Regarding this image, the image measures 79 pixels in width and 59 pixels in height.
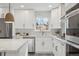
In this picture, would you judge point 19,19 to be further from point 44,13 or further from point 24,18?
point 44,13

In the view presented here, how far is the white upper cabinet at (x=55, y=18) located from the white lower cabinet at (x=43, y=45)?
0.16m

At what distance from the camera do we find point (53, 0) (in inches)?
58.5

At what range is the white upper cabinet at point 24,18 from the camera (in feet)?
5.38

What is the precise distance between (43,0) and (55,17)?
229mm

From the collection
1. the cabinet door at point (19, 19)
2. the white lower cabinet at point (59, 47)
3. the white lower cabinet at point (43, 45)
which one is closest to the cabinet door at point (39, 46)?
the white lower cabinet at point (43, 45)

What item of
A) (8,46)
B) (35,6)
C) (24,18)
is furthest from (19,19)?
(8,46)

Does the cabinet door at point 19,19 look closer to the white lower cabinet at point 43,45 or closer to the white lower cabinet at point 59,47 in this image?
the white lower cabinet at point 43,45

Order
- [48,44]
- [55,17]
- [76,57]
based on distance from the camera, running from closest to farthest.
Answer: [76,57], [55,17], [48,44]

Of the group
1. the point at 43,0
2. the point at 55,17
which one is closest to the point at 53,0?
the point at 43,0

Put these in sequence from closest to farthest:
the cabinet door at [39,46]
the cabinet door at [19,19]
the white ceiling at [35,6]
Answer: the white ceiling at [35,6] < the cabinet door at [19,19] < the cabinet door at [39,46]

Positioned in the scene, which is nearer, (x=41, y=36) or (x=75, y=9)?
(x=75, y=9)

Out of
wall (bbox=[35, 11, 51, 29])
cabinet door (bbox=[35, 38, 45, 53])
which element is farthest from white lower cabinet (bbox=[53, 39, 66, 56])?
wall (bbox=[35, 11, 51, 29])

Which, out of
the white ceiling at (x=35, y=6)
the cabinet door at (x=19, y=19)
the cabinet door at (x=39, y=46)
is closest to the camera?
the white ceiling at (x=35, y=6)

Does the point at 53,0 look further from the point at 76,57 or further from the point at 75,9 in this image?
the point at 76,57
